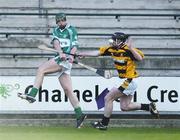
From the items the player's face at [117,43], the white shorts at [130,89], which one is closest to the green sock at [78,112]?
the white shorts at [130,89]

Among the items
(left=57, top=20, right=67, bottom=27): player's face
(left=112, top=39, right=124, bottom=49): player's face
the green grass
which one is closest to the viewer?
the green grass

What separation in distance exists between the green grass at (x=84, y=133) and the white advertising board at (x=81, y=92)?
0.68m

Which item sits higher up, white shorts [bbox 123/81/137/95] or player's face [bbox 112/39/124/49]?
player's face [bbox 112/39/124/49]

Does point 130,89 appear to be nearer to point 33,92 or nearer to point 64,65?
point 64,65

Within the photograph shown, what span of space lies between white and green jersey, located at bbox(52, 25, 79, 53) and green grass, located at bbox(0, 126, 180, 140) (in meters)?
1.63

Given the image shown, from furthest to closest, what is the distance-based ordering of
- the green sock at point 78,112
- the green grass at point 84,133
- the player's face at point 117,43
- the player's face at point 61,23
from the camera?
the green sock at point 78,112, the player's face at point 61,23, the player's face at point 117,43, the green grass at point 84,133

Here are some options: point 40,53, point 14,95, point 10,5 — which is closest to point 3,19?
point 10,5

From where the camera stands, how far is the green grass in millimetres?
11789

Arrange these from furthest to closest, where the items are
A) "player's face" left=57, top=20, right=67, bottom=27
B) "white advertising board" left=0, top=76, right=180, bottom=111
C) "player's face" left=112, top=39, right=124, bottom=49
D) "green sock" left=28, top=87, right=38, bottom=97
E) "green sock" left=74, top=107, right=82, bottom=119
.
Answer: "white advertising board" left=0, top=76, right=180, bottom=111
"green sock" left=74, top=107, right=82, bottom=119
"player's face" left=57, top=20, right=67, bottom=27
"green sock" left=28, top=87, right=38, bottom=97
"player's face" left=112, top=39, right=124, bottom=49

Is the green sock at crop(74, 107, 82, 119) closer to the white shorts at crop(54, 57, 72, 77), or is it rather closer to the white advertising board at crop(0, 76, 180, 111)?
the white shorts at crop(54, 57, 72, 77)

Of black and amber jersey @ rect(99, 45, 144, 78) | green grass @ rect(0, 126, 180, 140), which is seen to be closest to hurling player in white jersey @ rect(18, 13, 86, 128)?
green grass @ rect(0, 126, 180, 140)

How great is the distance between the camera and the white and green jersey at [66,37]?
521 inches

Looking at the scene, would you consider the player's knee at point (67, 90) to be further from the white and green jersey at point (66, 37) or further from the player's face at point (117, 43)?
the player's face at point (117, 43)

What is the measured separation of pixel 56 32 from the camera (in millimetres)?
A: 13266
